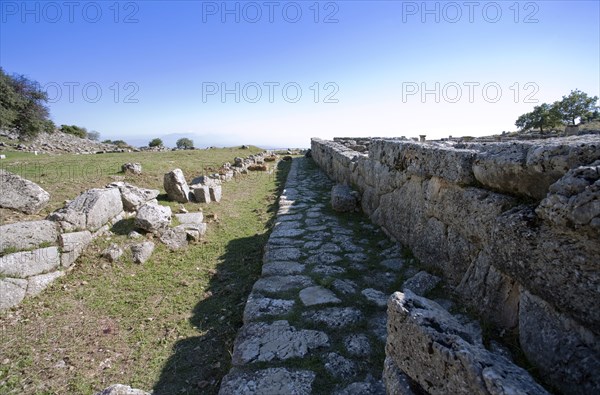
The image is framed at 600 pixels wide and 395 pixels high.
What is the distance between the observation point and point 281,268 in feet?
15.5

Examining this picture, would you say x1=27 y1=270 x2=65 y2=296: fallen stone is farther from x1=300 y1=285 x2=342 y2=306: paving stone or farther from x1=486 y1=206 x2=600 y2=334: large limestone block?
x1=486 y1=206 x2=600 y2=334: large limestone block

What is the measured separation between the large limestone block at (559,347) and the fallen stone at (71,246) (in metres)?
5.58

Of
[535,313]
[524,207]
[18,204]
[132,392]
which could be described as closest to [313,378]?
[132,392]

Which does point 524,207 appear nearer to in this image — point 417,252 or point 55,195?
point 417,252

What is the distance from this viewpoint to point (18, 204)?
5.70 meters

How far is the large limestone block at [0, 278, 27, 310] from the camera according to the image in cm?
398

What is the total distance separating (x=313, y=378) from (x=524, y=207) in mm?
2043

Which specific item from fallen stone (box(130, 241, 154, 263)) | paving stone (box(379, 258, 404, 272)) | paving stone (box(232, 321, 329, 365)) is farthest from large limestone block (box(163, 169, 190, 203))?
paving stone (box(232, 321, 329, 365))

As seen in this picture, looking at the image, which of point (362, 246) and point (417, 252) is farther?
point (362, 246)

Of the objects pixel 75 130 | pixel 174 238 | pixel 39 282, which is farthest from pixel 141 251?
pixel 75 130

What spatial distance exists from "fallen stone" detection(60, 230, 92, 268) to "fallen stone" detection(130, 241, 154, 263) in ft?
2.32

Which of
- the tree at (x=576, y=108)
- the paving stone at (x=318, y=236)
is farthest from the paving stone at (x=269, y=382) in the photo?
the tree at (x=576, y=108)

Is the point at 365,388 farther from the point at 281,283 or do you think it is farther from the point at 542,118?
the point at 542,118

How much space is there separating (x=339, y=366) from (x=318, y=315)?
78cm
